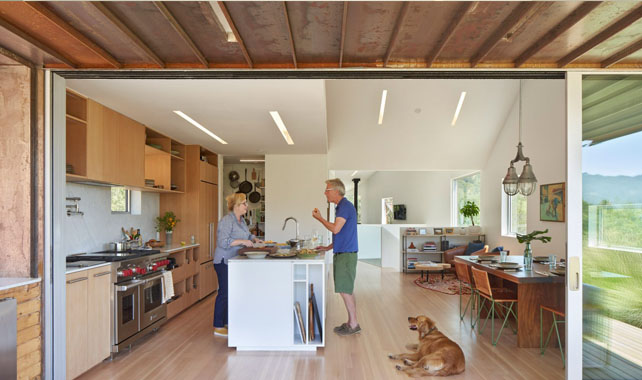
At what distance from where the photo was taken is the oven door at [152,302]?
4.30 metres

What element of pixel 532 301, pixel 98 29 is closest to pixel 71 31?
pixel 98 29

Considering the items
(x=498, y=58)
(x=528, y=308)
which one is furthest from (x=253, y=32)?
(x=528, y=308)

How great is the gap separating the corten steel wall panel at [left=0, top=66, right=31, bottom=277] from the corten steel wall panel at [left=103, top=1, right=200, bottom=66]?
3.38 ft

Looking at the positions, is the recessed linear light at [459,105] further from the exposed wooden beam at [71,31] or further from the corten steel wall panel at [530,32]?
the exposed wooden beam at [71,31]

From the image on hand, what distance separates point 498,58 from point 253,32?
164 centimetres

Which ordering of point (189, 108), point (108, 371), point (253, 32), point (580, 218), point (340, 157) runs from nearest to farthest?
point (253, 32) < point (580, 218) < point (108, 371) < point (189, 108) < point (340, 157)

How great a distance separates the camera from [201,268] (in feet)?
20.6

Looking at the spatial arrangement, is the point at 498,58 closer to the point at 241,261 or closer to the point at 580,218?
the point at 580,218

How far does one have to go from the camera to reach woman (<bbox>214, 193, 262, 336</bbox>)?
4.42 meters

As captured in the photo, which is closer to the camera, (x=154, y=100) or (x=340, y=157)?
(x=154, y=100)

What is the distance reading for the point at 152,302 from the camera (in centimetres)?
449

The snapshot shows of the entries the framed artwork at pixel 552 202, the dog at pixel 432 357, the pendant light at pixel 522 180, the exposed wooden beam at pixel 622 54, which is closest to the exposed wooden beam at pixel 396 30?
the exposed wooden beam at pixel 622 54

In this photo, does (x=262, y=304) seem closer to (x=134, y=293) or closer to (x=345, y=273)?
(x=345, y=273)

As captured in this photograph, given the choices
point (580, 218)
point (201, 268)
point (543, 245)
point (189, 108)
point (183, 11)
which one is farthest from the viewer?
point (543, 245)
